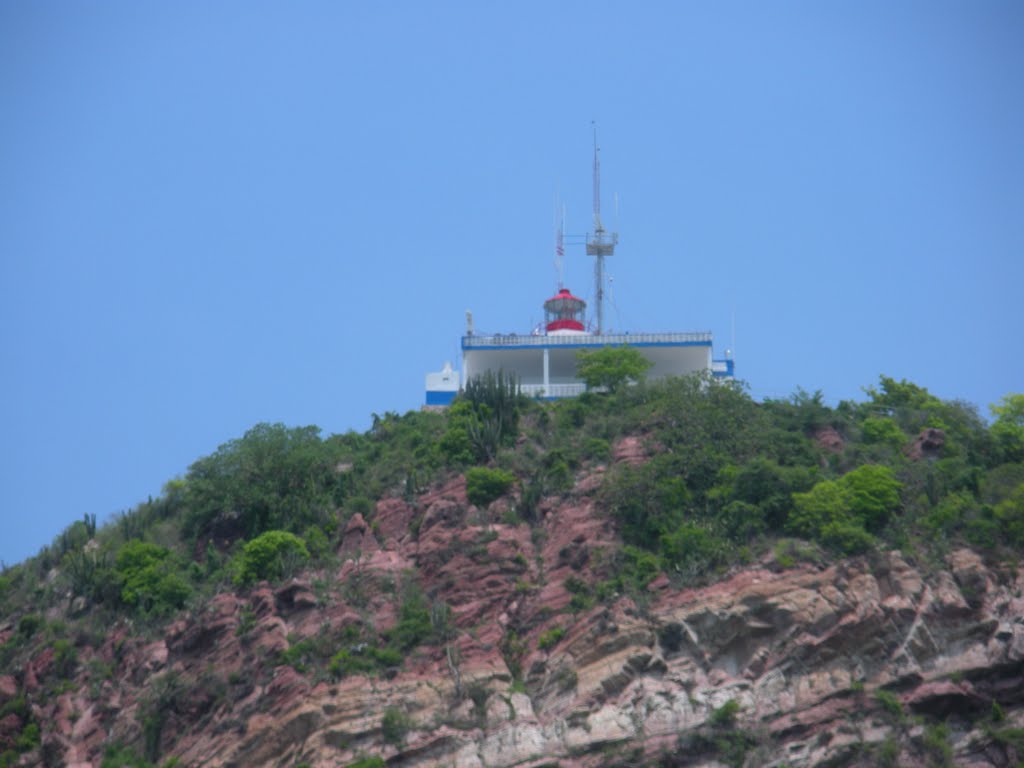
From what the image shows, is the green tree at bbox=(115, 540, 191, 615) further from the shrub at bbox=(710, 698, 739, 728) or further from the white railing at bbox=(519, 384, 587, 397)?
the shrub at bbox=(710, 698, 739, 728)

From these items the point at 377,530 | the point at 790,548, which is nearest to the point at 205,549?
the point at 377,530

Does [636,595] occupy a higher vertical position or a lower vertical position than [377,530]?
lower

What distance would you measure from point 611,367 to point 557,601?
52.6 feet

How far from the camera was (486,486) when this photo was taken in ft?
165

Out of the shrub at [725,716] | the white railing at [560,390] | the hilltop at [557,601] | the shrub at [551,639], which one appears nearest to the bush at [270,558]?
the hilltop at [557,601]

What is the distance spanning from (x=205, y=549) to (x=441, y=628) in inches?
430

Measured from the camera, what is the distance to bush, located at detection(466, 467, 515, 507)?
50031mm

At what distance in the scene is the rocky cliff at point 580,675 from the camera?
4047 centimetres

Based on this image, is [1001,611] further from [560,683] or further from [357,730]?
[357,730]

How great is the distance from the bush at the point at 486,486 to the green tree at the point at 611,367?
9.74 meters

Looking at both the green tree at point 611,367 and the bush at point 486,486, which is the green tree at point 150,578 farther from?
the green tree at point 611,367

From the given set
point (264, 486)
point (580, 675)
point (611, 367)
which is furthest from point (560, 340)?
point (580, 675)

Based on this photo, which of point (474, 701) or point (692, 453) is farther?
point (692, 453)

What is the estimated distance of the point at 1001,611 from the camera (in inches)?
1672
